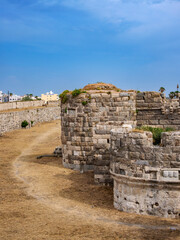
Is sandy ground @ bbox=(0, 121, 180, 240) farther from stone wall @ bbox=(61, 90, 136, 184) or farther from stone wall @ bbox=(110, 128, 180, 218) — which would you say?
stone wall @ bbox=(61, 90, 136, 184)

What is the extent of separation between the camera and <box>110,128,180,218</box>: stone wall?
9703 millimetres

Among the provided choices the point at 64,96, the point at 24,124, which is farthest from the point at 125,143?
Answer: the point at 24,124

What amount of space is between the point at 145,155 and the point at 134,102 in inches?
269

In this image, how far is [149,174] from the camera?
32.3 feet

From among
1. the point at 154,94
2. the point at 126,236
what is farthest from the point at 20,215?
the point at 154,94

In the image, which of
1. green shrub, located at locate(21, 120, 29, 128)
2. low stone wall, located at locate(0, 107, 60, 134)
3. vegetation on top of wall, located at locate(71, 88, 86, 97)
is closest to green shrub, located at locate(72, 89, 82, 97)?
vegetation on top of wall, located at locate(71, 88, 86, 97)

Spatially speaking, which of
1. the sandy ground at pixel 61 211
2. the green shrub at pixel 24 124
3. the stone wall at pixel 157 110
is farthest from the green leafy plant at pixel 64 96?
the green shrub at pixel 24 124

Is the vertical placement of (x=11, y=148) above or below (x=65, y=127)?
below

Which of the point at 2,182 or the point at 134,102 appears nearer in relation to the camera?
the point at 2,182

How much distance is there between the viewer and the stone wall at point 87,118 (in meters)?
16.3

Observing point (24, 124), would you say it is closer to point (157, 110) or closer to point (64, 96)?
point (64, 96)

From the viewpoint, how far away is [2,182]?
15.2 meters

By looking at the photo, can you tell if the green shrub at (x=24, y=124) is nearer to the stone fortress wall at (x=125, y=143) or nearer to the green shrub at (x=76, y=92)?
the stone fortress wall at (x=125, y=143)

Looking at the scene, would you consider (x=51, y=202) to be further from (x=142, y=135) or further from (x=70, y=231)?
(x=142, y=135)
